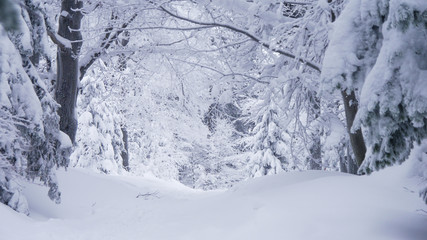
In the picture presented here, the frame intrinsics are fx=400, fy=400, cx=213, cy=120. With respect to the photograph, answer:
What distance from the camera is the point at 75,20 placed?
28.1 ft

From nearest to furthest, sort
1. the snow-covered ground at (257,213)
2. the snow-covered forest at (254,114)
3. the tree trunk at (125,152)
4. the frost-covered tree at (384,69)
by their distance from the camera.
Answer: the frost-covered tree at (384,69) < the snow-covered forest at (254,114) < the snow-covered ground at (257,213) < the tree trunk at (125,152)

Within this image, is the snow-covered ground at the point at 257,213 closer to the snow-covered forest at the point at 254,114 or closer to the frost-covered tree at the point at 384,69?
the snow-covered forest at the point at 254,114

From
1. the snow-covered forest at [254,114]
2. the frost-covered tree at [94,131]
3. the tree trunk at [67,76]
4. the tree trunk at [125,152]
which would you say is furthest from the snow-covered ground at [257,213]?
the tree trunk at [125,152]

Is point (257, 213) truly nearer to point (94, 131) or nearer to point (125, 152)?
point (94, 131)

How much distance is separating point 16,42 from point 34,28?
508 millimetres

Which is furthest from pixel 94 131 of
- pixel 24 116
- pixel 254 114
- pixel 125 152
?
pixel 24 116

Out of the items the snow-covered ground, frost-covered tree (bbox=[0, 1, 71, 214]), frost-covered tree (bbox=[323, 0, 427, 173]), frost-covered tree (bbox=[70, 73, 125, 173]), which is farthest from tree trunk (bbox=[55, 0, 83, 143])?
frost-covered tree (bbox=[70, 73, 125, 173])

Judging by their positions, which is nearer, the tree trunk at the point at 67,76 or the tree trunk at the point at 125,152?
the tree trunk at the point at 67,76

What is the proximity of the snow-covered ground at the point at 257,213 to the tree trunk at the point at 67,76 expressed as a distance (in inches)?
46.9

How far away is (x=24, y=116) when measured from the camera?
5.08 m

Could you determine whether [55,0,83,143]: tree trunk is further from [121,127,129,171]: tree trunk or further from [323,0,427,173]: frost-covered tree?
[121,127,129,171]: tree trunk

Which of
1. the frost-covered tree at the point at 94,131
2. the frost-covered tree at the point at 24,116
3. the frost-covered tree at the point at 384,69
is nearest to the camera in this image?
the frost-covered tree at the point at 384,69

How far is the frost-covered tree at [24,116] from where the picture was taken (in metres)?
4.71

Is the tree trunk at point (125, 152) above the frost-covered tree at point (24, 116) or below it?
below
